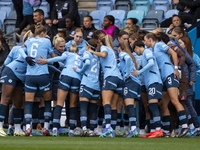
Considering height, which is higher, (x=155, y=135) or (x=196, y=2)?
(x=196, y=2)

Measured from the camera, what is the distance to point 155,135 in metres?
15.9

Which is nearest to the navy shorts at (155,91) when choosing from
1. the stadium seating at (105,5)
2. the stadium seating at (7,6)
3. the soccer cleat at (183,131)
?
the soccer cleat at (183,131)

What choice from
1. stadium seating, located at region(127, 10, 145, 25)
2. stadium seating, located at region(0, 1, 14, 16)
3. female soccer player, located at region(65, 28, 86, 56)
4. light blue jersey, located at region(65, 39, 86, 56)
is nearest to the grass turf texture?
light blue jersey, located at region(65, 39, 86, 56)

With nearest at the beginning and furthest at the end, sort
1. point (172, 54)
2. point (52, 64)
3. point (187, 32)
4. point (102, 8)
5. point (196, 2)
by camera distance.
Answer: point (172, 54)
point (52, 64)
point (187, 32)
point (196, 2)
point (102, 8)

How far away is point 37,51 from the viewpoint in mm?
16172

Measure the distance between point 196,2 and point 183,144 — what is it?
6417 mm

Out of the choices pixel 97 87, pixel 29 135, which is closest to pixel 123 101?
pixel 97 87

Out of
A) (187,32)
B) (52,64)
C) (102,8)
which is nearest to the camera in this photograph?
(52,64)

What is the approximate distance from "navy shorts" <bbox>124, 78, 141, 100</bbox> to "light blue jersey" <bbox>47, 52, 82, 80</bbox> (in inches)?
38.2

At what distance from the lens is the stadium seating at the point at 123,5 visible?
23.3 m

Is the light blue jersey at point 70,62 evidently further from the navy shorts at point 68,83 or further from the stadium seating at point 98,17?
the stadium seating at point 98,17

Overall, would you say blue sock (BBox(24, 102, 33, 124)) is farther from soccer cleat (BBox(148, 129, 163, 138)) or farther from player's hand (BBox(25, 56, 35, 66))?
soccer cleat (BBox(148, 129, 163, 138))

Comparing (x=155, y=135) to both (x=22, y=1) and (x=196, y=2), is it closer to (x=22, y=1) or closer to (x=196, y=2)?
(x=196, y=2)

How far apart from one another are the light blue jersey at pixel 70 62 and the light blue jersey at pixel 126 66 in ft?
2.72
